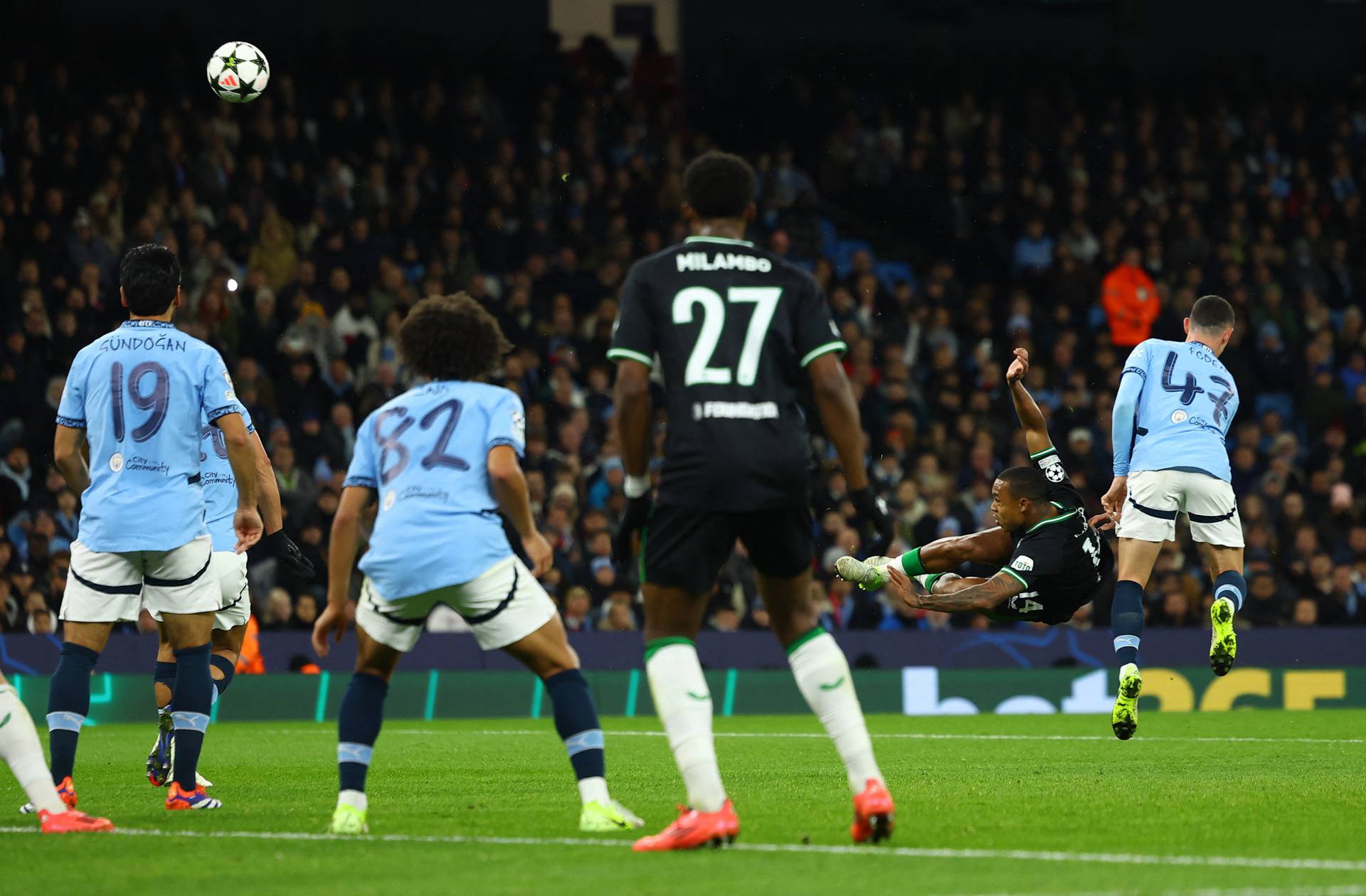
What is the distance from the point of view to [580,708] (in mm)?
6918

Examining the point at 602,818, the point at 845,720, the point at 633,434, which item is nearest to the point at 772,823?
the point at 602,818

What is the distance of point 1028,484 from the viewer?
1208 centimetres

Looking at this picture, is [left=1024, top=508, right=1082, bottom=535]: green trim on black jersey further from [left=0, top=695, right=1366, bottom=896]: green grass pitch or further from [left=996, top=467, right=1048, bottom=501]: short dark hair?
[left=0, top=695, right=1366, bottom=896]: green grass pitch

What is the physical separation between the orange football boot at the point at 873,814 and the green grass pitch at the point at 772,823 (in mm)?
77

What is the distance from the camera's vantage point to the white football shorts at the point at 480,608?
22.2ft

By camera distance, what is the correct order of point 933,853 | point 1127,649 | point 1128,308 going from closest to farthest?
1. point 933,853
2. point 1127,649
3. point 1128,308

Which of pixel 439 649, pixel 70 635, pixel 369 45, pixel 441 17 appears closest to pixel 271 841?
pixel 70 635

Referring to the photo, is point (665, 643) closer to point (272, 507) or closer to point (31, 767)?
point (31, 767)

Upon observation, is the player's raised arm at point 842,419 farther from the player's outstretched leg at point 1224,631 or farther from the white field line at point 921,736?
the white field line at point 921,736

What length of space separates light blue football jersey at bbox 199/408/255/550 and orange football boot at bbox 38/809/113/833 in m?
2.98


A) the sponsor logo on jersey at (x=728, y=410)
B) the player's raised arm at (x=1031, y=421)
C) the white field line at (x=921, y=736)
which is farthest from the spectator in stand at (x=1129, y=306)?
the sponsor logo on jersey at (x=728, y=410)

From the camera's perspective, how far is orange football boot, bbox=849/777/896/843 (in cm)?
645

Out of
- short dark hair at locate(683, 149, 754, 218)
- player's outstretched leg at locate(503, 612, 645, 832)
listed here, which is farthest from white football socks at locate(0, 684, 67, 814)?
short dark hair at locate(683, 149, 754, 218)

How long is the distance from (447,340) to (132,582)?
7.00 ft
